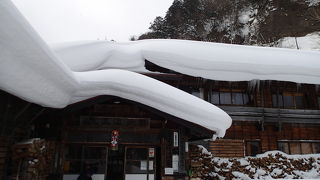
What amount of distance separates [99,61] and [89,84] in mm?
7034

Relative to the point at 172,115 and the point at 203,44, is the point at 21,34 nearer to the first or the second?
the point at 172,115

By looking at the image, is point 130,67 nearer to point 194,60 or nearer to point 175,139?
point 194,60

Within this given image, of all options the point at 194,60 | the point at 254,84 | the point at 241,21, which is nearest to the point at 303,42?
the point at 241,21

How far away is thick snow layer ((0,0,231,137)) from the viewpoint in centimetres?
395

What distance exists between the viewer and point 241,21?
3441 cm

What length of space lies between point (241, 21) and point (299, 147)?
75.9 feet

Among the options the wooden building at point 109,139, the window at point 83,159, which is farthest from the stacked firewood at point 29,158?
the window at point 83,159

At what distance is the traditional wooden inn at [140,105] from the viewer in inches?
208

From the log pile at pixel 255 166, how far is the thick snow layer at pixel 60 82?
499 centimetres

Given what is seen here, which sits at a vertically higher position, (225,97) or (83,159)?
(225,97)

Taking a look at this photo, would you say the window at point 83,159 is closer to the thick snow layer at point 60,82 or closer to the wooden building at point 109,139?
the wooden building at point 109,139

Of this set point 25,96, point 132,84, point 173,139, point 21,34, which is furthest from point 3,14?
point 173,139

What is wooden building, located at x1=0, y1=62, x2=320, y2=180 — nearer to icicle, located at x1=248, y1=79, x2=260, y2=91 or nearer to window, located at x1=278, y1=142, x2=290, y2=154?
icicle, located at x1=248, y1=79, x2=260, y2=91

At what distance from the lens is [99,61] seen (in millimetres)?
13375
